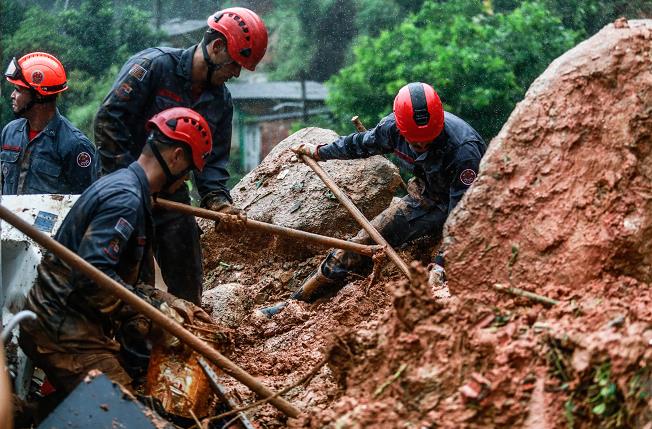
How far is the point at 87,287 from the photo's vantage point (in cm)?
468

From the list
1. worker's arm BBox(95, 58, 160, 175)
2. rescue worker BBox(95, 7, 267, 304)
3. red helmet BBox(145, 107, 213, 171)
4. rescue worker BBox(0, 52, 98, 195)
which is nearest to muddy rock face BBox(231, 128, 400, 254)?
rescue worker BBox(95, 7, 267, 304)

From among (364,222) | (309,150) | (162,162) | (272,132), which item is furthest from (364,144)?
(272,132)

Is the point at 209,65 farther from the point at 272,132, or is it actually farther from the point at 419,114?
the point at 272,132

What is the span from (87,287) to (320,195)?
3.54 metres

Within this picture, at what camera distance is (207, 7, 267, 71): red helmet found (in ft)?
20.3

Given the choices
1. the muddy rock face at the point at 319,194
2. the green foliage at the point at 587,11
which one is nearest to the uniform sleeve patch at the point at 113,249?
the muddy rock face at the point at 319,194

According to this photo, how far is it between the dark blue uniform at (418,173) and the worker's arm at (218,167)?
1116mm

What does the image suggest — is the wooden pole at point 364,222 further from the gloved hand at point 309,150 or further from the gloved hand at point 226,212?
the gloved hand at point 226,212

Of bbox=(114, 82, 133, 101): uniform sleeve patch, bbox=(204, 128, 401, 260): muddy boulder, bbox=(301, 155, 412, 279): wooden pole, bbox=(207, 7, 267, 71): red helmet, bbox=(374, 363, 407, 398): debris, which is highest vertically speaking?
bbox=(207, 7, 267, 71): red helmet

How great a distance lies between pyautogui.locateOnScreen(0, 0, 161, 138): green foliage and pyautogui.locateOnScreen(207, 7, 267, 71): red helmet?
10.7m

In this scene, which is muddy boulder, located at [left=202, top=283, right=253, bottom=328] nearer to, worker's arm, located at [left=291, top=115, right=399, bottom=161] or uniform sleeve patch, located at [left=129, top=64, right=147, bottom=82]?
worker's arm, located at [left=291, top=115, right=399, bottom=161]

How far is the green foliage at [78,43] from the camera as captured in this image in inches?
650

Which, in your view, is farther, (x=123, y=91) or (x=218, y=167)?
(x=218, y=167)

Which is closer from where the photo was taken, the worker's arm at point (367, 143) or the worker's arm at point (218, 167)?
the worker's arm at point (218, 167)
